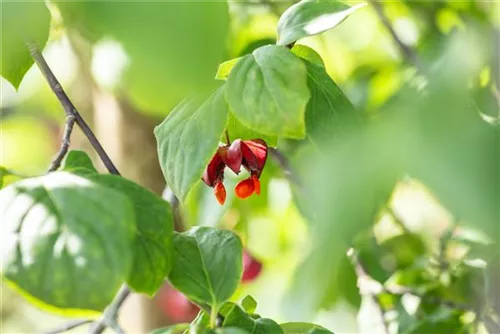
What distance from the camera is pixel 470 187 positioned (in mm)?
172

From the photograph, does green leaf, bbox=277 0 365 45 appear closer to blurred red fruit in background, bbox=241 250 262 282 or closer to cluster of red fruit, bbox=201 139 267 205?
cluster of red fruit, bbox=201 139 267 205

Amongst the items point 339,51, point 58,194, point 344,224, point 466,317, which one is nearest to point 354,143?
point 344,224

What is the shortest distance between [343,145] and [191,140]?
6.6 inches

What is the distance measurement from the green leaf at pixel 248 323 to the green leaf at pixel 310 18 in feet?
0.38

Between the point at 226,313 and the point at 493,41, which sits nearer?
the point at 493,41

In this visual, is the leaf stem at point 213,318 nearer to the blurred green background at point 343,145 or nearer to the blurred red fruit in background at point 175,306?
the blurred green background at point 343,145

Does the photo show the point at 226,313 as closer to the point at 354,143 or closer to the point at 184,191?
the point at 184,191

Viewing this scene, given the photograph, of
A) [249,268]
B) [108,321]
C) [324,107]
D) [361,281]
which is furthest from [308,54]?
[249,268]

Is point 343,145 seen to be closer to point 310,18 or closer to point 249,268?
point 310,18

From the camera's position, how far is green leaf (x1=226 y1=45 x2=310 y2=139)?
0.32m

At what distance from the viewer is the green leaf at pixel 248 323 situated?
0.37 metres

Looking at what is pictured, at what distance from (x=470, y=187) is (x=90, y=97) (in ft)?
3.85

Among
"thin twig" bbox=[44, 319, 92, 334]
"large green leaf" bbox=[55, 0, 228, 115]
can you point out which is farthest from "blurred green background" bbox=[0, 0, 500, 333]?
"thin twig" bbox=[44, 319, 92, 334]

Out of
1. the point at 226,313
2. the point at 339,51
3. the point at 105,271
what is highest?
the point at 105,271
